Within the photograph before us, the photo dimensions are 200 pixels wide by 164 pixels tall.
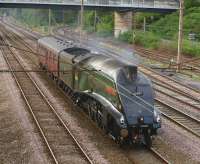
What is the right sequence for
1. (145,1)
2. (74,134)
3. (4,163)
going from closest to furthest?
(4,163) < (74,134) < (145,1)

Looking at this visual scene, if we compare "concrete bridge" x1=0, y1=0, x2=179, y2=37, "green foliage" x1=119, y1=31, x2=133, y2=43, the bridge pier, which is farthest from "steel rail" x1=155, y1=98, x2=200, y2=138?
the bridge pier

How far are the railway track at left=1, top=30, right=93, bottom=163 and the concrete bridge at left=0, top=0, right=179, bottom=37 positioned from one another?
4395 cm

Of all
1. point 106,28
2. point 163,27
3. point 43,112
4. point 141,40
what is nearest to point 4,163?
point 43,112

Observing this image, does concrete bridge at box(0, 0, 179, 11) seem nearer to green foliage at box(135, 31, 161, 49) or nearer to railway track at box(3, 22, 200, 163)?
green foliage at box(135, 31, 161, 49)

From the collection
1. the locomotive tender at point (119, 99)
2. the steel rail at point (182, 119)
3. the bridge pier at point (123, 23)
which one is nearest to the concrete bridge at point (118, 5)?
the bridge pier at point (123, 23)

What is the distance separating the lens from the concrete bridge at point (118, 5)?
78062 millimetres

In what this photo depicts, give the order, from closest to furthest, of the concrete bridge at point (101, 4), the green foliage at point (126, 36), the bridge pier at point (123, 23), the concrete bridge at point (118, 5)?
the green foliage at point (126, 36)
the concrete bridge at point (101, 4)
the concrete bridge at point (118, 5)
the bridge pier at point (123, 23)

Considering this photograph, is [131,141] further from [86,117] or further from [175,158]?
[86,117]

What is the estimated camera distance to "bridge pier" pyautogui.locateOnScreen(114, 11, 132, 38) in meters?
85.8

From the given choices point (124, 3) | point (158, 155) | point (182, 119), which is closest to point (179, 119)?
point (182, 119)

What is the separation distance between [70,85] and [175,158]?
11114mm

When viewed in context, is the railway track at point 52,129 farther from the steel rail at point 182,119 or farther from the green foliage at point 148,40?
the green foliage at point 148,40

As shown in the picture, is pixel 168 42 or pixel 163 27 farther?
pixel 163 27

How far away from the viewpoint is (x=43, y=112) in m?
26.4
